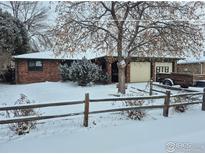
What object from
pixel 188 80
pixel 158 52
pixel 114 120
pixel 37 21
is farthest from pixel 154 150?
pixel 37 21

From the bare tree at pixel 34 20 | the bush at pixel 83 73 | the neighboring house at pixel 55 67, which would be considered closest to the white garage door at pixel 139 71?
the neighboring house at pixel 55 67

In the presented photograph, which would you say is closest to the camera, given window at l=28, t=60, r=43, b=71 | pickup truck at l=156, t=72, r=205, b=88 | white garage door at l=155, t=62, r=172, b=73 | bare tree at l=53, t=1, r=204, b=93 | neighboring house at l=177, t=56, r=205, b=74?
bare tree at l=53, t=1, r=204, b=93

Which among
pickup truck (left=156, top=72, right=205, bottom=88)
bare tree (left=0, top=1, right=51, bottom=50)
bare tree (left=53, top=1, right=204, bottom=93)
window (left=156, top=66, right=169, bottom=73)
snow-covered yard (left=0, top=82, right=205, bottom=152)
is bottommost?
snow-covered yard (left=0, top=82, right=205, bottom=152)

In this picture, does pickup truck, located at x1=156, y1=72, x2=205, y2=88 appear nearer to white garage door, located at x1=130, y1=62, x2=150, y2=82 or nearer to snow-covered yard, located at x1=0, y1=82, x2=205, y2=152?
white garage door, located at x1=130, y1=62, x2=150, y2=82

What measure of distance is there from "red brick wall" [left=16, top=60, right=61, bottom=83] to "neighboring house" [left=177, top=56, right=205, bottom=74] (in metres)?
16.5

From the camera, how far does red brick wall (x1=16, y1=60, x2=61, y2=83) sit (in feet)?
78.4

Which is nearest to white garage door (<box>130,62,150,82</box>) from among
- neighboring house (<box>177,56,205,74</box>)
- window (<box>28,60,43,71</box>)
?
neighboring house (<box>177,56,205,74</box>)

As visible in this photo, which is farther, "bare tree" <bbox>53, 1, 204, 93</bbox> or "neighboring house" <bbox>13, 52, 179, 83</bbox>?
"neighboring house" <bbox>13, 52, 179, 83</bbox>

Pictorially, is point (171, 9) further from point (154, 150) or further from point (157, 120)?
point (154, 150)

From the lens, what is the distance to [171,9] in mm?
14703

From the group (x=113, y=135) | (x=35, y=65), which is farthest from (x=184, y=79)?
(x=113, y=135)

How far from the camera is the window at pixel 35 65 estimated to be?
24.3 m

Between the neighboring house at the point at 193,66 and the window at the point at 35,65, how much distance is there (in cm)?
1775

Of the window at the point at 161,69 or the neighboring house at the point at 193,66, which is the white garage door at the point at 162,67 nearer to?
the window at the point at 161,69
